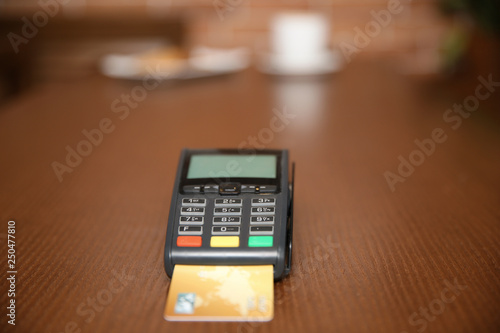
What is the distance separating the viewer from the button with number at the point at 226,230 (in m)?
0.50

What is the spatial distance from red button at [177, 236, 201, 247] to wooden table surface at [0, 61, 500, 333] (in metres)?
0.04

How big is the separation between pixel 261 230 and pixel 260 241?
0.04ft

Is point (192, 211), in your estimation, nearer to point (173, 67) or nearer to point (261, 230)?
point (261, 230)

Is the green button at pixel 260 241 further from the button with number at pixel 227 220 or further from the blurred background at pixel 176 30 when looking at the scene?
the blurred background at pixel 176 30

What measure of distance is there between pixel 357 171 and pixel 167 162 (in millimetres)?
298

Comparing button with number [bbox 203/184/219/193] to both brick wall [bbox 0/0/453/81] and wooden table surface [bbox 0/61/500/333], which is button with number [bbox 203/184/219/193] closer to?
wooden table surface [bbox 0/61/500/333]

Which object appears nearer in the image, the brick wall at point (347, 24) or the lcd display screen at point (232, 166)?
the lcd display screen at point (232, 166)

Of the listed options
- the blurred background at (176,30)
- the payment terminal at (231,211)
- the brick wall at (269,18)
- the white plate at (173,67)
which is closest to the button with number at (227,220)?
the payment terminal at (231,211)

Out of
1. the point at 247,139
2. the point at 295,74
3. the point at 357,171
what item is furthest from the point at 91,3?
the point at 357,171

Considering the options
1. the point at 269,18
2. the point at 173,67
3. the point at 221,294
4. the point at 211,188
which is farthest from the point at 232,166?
the point at 269,18

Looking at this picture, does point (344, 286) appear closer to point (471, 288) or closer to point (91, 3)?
point (471, 288)

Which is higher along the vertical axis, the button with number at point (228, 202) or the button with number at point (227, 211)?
the button with number at point (228, 202)

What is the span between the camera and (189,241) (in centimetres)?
50

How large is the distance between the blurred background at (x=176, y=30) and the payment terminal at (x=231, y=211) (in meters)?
1.51
